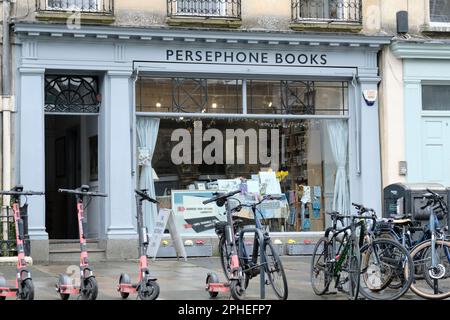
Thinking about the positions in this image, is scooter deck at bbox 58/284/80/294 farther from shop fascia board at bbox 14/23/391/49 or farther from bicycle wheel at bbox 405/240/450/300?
shop fascia board at bbox 14/23/391/49

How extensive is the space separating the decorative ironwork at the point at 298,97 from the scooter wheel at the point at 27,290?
27.8 feet

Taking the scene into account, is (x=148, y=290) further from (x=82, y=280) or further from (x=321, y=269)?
(x=321, y=269)

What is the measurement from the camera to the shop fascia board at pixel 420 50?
16.1 metres

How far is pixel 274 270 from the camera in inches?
353

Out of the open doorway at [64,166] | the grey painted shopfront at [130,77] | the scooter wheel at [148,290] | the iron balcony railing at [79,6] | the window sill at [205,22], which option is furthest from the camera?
the open doorway at [64,166]

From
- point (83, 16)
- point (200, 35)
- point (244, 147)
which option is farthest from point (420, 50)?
point (83, 16)

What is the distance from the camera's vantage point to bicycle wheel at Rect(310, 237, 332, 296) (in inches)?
383

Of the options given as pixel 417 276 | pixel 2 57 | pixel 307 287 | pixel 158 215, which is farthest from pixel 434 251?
pixel 2 57

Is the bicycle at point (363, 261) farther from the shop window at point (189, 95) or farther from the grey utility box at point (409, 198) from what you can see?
the shop window at point (189, 95)

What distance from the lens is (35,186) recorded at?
14297 millimetres

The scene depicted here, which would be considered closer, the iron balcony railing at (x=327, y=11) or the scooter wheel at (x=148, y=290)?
the scooter wheel at (x=148, y=290)

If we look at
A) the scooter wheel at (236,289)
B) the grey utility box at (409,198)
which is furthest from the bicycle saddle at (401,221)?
the scooter wheel at (236,289)

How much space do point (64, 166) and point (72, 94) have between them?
7.96ft
